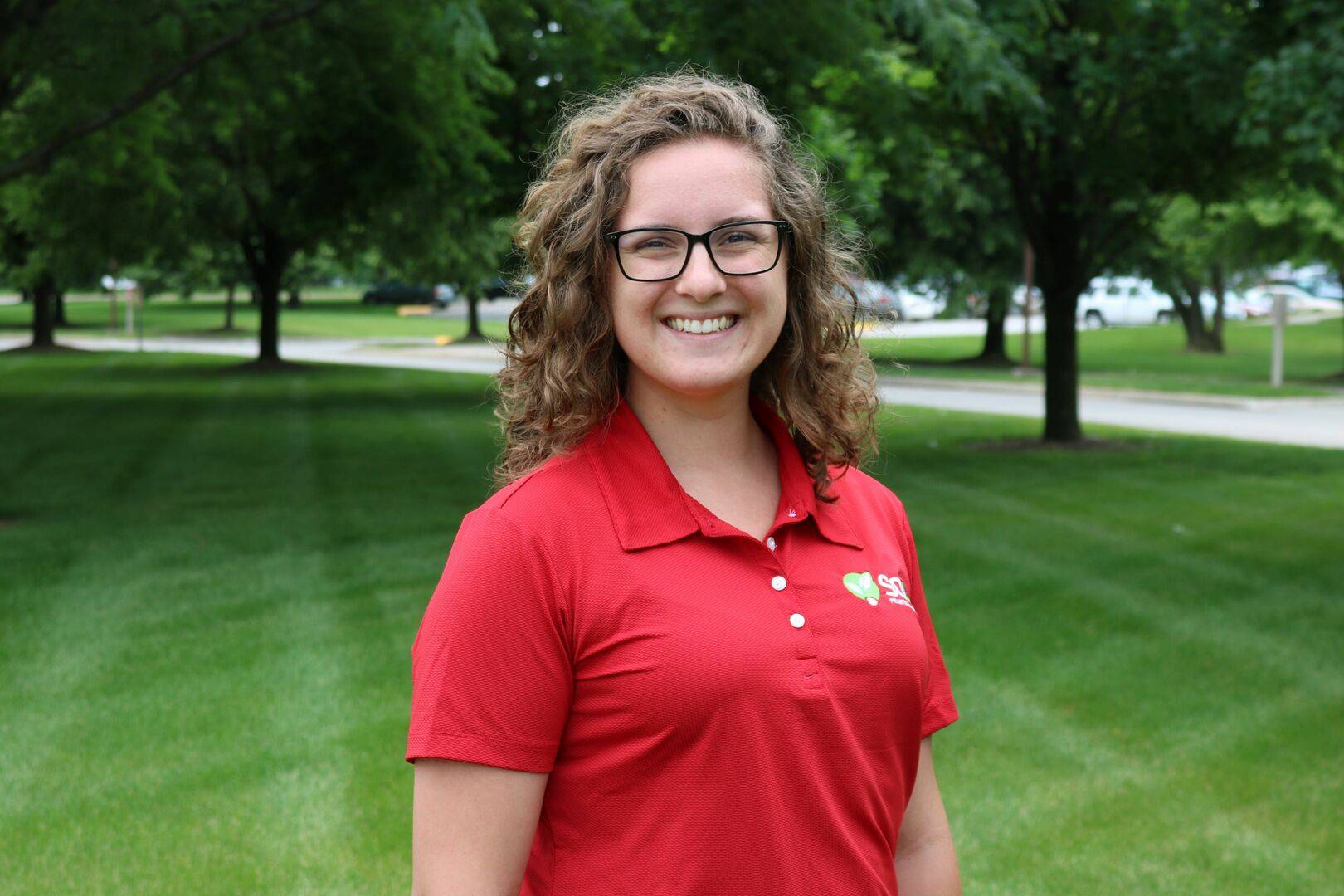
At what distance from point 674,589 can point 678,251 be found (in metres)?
0.45

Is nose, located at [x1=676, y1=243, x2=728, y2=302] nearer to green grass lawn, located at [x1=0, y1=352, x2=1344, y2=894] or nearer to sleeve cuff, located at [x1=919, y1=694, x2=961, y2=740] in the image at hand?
sleeve cuff, located at [x1=919, y1=694, x2=961, y2=740]

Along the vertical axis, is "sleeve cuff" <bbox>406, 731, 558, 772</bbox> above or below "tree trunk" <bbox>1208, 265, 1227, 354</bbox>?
below

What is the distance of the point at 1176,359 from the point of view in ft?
102

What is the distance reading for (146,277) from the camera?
4953cm

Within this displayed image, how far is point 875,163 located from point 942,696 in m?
12.4

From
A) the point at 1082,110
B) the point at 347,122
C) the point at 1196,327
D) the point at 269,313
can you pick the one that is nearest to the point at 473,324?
the point at 269,313

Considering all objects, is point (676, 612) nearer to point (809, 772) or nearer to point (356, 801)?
point (809, 772)

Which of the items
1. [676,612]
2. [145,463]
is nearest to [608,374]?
[676,612]

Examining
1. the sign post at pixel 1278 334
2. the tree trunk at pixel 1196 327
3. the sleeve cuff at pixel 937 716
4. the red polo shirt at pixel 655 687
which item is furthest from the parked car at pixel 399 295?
the red polo shirt at pixel 655 687

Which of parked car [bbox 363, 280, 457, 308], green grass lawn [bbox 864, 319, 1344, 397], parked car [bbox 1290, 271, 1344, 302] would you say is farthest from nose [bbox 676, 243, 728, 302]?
parked car [bbox 363, 280, 457, 308]

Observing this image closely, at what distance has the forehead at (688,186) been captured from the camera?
1.85 m

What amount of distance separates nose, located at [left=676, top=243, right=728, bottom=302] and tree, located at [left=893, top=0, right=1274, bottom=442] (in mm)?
8445

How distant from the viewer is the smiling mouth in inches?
74.5

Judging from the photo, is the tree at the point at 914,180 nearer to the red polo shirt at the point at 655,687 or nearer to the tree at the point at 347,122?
the tree at the point at 347,122
